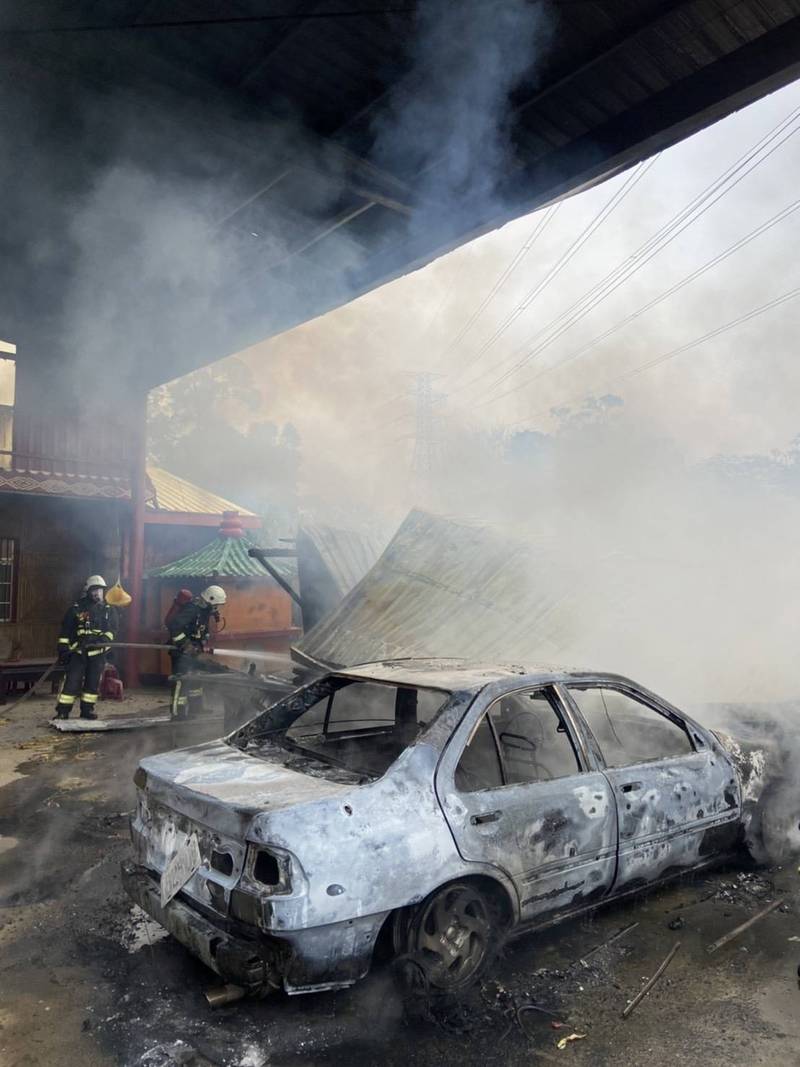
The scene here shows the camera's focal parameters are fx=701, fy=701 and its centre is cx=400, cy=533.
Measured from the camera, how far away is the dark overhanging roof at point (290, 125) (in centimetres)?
343

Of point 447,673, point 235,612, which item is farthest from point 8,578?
point 447,673

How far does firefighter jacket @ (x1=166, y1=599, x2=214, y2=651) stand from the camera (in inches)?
354

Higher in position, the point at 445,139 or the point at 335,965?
the point at 445,139

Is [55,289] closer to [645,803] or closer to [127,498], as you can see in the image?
[127,498]

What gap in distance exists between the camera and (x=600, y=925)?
3.55 meters

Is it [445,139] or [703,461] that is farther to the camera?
[703,461]

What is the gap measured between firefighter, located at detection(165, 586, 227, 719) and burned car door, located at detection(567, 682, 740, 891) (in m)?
5.78

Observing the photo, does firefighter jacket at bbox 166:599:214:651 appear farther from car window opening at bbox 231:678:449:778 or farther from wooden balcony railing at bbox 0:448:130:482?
car window opening at bbox 231:678:449:778

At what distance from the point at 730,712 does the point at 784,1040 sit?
2.65m

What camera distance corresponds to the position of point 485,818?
2939 millimetres

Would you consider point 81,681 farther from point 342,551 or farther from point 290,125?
point 290,125

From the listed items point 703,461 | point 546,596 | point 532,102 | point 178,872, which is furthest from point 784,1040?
point 703,461

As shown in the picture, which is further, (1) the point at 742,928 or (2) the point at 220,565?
(2) the point at 220,565

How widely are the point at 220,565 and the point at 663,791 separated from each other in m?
9.05
